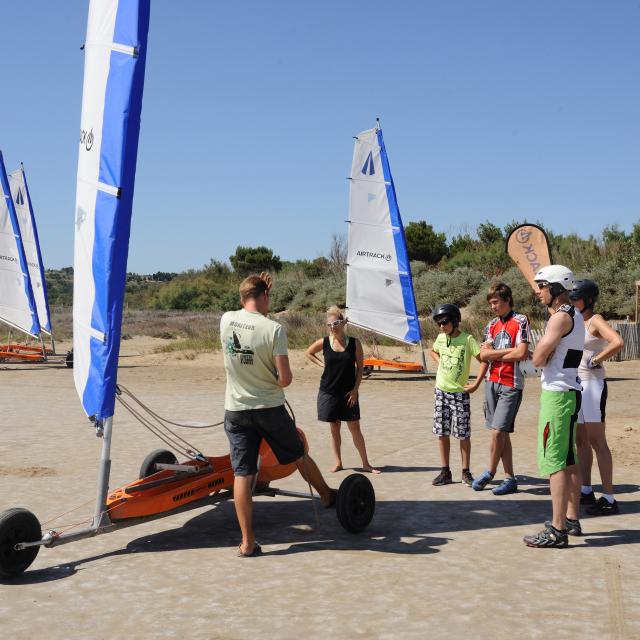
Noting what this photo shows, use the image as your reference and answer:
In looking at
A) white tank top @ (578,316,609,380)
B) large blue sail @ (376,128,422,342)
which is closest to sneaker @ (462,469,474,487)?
white tank top @ (578,316,609,380)

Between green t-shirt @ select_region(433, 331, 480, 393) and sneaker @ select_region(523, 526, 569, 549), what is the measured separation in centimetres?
213

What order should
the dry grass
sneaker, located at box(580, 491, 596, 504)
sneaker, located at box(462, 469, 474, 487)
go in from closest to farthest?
1. sneaker, located at box(580, 491, 596, 504)
2. sneaker, located at box(462, 469, 474, 487)
3. the dry grass

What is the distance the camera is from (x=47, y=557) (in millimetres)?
5785

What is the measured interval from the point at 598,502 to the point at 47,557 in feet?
13.8

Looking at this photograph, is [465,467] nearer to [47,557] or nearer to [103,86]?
[47,557]

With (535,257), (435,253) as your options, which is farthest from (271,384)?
(435,253)

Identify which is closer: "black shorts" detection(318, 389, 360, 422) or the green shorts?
the green shorts

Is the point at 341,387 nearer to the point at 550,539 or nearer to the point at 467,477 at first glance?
the point at 467,477

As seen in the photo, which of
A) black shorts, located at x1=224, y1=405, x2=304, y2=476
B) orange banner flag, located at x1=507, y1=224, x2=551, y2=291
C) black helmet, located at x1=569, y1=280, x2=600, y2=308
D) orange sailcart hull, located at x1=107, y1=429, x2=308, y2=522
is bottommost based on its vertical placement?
orange sailcart hull, located at x1=107, y1=429, x2=308, y2=522

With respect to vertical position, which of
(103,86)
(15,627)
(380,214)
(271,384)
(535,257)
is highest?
(380,214)

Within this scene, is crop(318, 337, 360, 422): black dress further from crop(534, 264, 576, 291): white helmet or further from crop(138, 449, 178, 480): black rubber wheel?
crop(534, 264, 576, 291): white helmet

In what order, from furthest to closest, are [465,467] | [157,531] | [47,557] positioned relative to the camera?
[465,467] → [157,531] → [47,557]

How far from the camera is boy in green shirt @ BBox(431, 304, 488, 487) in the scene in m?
7.64

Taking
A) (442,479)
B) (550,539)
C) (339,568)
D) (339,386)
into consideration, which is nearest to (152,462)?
(339,386)
